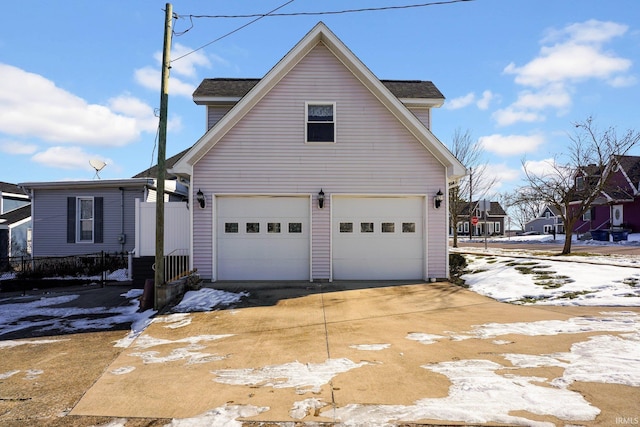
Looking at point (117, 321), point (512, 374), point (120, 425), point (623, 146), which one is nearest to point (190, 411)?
point (120, 425)

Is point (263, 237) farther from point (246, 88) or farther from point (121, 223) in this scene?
point (121, 223)

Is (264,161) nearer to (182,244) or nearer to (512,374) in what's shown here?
(182,244)

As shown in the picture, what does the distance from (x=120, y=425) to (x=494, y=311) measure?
6836mm

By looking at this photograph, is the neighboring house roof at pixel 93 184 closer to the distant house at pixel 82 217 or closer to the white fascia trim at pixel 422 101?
the distant house at pixel 82 217

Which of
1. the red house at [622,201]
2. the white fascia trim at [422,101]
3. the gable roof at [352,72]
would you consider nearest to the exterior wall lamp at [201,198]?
the gable roof at [352,72]

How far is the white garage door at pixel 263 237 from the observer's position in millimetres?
11094

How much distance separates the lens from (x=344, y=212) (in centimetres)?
1130

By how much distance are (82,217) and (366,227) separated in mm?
11767

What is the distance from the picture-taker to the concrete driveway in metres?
3.73

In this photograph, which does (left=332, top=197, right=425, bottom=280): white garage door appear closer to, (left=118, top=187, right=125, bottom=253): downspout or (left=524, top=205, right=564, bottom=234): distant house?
(left=118, top=187, right=125, bottom=253): downspout

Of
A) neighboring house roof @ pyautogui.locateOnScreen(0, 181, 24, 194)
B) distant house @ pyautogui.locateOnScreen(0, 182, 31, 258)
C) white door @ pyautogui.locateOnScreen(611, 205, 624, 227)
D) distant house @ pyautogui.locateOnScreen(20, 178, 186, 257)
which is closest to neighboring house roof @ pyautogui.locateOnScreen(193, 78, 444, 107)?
distant house @ pyautogui.locateOnScreen(20, 178, 186, 257)
